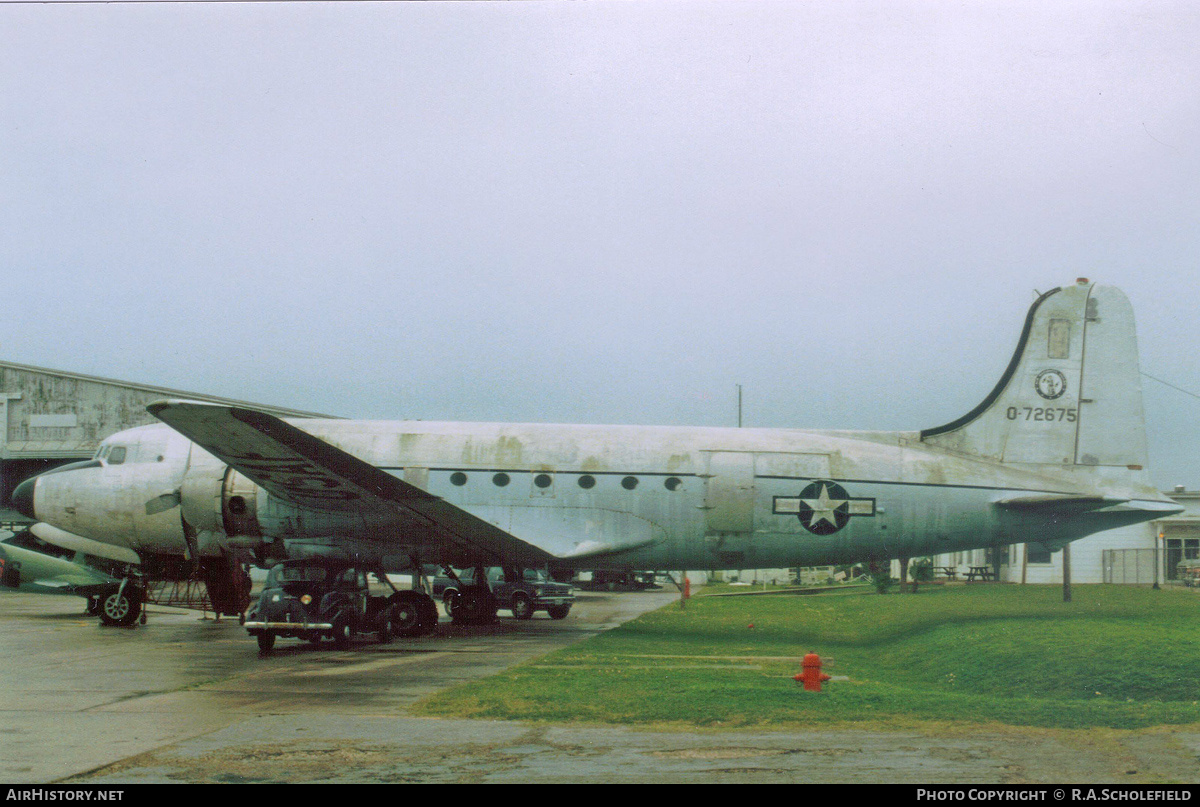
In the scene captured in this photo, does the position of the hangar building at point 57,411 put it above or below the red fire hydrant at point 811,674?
above

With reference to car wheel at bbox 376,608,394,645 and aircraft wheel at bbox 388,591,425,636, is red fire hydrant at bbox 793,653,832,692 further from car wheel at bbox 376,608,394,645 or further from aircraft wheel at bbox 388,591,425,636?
aircraft wheel at bbox 388,591,425,636

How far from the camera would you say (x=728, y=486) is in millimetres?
19641

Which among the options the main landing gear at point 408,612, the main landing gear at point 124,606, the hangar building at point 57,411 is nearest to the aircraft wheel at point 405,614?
the main landing gear at point 408,612

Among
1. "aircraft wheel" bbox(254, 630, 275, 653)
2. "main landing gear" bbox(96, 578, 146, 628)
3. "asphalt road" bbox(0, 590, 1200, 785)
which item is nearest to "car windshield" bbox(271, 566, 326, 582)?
"aircraft wheel" bbox(254, 630, 275, 653)

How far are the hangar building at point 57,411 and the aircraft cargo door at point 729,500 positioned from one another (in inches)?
1198

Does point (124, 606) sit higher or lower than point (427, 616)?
lower

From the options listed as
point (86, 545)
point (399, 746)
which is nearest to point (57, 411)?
point (86, 545)

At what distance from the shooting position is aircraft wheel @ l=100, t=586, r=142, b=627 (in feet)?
74.6

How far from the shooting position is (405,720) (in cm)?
994

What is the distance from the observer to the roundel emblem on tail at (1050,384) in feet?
66.8

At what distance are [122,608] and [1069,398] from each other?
21576 millimetres

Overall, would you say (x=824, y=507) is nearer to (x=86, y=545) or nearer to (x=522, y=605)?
(x=522, y=605)

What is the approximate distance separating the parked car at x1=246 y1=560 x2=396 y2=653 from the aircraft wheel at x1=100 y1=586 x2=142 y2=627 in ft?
22.5

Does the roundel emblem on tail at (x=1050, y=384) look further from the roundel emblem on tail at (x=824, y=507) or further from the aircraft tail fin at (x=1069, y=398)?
the roundel emblem on tail at (x=824, y=507)
